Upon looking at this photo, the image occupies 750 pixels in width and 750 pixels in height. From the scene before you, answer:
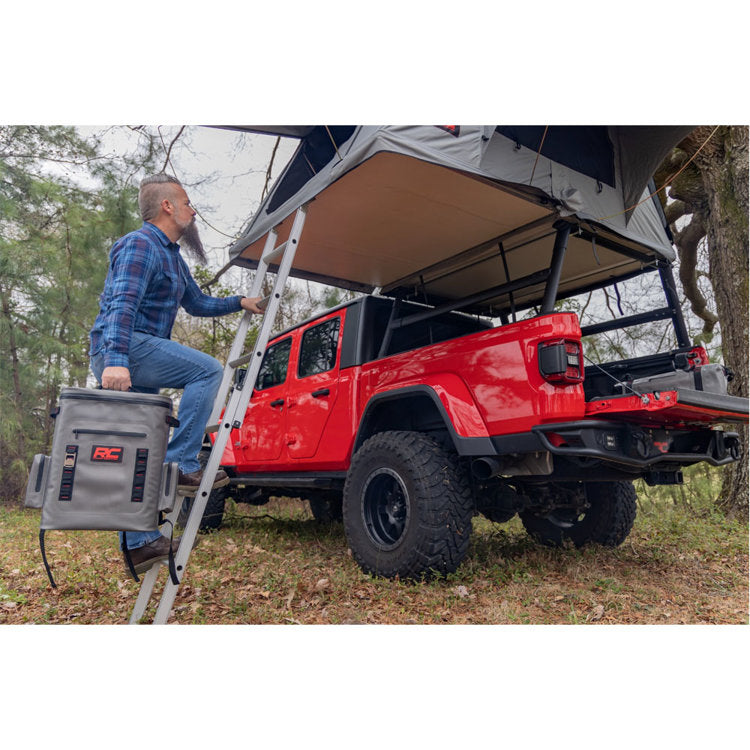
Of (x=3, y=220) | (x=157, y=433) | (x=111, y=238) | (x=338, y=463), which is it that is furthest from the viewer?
(x=111, y=238)

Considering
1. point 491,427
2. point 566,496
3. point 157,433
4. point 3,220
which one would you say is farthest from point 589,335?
point 3,220

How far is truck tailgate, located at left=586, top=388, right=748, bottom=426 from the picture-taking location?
2.58 m

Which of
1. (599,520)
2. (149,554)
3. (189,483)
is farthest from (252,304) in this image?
(599,520)

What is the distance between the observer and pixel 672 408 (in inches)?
104

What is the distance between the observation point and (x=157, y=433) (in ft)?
7.78

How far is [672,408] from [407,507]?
1406 millimetres

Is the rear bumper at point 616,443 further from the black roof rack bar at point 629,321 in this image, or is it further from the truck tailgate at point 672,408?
the black roof rack bar at point 629,321

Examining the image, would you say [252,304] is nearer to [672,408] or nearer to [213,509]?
[672,408]

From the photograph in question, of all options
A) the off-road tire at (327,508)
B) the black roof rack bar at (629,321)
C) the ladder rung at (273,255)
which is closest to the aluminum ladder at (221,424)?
the ladder rung at (273,255)

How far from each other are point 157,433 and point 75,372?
5026 millimetres

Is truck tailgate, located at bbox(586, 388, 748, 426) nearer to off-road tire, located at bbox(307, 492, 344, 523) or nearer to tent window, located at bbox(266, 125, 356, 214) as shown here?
tent window, located at bbox(266, 125, 356, 214)

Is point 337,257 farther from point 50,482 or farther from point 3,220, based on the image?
point 3,220

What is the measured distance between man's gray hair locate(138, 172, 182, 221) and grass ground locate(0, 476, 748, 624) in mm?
1948

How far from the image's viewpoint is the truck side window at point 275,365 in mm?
4992
